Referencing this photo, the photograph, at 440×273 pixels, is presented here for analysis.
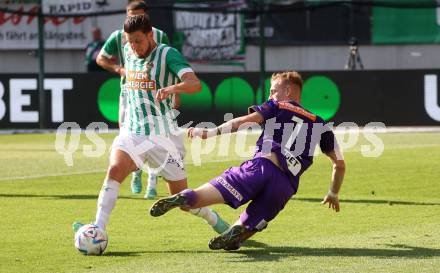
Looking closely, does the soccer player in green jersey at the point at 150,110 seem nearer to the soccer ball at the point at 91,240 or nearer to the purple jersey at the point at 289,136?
the soccer ball at the point at 91,240

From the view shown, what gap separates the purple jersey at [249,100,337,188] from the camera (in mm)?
8711

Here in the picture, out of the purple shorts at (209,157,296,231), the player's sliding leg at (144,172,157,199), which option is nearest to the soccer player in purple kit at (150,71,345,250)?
the purple shorts at (209,157,296,231)

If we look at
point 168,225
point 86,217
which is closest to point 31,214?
point 86,217

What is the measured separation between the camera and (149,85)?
30.8 feet

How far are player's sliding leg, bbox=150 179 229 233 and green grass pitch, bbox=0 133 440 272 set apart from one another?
222 mm

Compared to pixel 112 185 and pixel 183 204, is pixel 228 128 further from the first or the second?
pixel 112 185

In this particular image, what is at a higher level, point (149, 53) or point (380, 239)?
point (149, 53)

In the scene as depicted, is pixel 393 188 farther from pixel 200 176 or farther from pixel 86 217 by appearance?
pixel 86 217

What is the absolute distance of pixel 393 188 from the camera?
1403cm

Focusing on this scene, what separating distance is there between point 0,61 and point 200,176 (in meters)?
20.4

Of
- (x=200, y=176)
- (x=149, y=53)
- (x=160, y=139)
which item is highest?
(x=149, y=53)

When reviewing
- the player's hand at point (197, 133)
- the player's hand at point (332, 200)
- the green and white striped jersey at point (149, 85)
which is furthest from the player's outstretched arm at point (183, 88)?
the player's hand at point (332, 200)

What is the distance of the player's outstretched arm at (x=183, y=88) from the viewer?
8.79m

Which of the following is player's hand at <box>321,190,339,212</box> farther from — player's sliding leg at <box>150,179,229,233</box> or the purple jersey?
player's sliding leg at <box>150,179,229,233</box>
